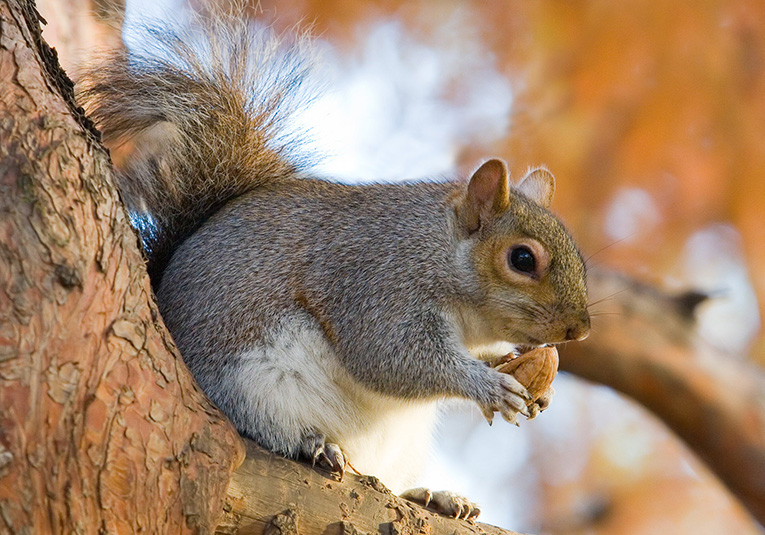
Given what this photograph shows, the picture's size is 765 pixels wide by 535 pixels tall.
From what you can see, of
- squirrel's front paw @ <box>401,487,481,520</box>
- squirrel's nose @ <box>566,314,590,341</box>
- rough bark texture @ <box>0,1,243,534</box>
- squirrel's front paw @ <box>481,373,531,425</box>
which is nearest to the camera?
rough bark texture @ <box>0,1,243,534</box>

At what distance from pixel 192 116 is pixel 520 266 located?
1011 millimetres

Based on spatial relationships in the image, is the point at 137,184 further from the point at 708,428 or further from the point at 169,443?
the point at 708,428

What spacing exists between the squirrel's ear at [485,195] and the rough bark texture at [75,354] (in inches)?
42.4

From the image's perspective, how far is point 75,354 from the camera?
57.5 inches

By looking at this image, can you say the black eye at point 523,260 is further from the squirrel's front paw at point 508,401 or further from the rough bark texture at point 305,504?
the rough bark texture at point 305,504

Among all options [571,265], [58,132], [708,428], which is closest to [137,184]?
[58,132]

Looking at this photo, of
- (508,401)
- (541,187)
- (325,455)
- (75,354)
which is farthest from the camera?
(541,187)

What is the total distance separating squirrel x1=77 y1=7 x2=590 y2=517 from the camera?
219 centimetres

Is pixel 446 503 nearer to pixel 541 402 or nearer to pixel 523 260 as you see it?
pixel 541 402

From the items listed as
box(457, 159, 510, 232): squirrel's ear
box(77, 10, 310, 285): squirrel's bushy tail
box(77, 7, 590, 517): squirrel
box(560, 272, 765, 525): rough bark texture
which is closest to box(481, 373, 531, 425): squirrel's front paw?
box(77, 7, 590, 517): squirrel

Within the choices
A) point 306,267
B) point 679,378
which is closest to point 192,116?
point 306,267

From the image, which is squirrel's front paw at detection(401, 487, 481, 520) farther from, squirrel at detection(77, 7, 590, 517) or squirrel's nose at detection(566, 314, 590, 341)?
squirrel's nose at detection(566, 314, 590, 341)

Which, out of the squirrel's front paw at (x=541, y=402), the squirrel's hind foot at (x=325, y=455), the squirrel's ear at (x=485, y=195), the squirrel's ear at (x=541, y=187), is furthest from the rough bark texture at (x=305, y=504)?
the squirrel's ear at (x=541, y=187)

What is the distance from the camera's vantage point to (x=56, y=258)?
1453 mm
